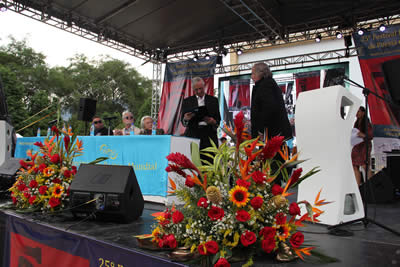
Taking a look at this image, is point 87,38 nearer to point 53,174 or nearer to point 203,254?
point 53,174

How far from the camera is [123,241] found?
1.64m

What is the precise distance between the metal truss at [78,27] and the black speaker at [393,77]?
6650 mm

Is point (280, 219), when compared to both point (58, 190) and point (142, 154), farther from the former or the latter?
point (142, 154)

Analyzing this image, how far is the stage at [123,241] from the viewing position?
4.73ft

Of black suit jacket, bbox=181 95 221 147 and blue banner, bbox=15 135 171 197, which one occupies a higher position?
black suit jacket, bbox=181 95 221 147

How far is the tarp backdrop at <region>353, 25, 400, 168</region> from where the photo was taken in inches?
235

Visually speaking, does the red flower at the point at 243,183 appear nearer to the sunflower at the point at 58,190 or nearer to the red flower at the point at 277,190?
the red flower at the point at 277,190

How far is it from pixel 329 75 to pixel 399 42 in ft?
4.82

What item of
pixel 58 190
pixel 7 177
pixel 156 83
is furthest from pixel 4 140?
pixel 156 83

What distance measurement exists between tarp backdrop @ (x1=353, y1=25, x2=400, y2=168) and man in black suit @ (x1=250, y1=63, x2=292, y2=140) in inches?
159

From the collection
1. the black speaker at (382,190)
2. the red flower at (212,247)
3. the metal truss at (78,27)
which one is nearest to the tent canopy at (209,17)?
the metal truss at (78,27)

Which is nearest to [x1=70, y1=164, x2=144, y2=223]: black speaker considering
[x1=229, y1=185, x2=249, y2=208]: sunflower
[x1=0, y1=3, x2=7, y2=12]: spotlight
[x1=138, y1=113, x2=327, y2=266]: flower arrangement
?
[x1=138, y1=113, x2=327, y2=266]: flower arrangement

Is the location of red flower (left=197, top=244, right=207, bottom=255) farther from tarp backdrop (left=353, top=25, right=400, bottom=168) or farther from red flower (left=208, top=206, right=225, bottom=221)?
tarp backdrop (left=353, top=25, right=400, bottom=168)

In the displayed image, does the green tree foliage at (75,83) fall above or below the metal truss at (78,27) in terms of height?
above
